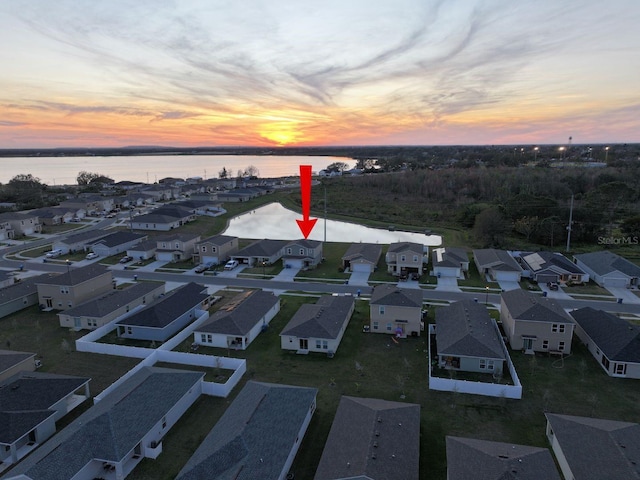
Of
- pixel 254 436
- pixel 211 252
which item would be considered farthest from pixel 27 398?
pixel 211 252

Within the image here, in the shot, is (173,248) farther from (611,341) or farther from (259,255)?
(611,341)

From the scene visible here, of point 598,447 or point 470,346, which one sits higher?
point 470,346

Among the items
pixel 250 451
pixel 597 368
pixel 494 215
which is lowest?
pixel 597 368

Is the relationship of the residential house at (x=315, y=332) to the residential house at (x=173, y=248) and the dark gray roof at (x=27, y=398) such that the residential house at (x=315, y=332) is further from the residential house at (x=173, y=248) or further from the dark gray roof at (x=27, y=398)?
the residential house at (x=173, y=248)

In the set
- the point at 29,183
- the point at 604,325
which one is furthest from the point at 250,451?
the point at 29,183

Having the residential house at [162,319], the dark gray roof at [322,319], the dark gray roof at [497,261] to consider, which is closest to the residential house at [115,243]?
the residential house at [162,319]

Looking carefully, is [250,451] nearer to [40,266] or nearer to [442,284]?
[442,284]
